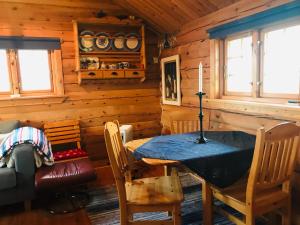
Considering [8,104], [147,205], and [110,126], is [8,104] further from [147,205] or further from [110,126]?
[147,205]

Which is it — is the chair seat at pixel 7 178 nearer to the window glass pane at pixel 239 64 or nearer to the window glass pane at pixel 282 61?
the window glass pane at pixel 239 64

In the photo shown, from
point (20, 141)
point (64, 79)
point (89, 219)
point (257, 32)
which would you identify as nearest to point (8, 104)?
point (64, 79)

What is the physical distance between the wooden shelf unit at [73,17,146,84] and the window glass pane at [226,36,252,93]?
55.2 inches

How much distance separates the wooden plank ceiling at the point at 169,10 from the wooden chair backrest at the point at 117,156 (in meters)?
1.69

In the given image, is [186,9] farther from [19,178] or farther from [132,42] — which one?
[19,178]

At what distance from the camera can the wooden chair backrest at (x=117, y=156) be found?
1.75m

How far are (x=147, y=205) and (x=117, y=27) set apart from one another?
9.50ft

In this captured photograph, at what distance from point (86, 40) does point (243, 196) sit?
113 inches

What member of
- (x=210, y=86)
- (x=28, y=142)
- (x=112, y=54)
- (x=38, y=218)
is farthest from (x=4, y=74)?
(x=210, y=86)

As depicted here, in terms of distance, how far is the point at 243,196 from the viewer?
183 centimetres

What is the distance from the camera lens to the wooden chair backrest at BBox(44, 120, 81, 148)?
361cm

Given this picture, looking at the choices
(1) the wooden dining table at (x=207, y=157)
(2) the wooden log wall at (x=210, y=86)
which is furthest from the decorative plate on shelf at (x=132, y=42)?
(1) the wooden dining table at (x=207, y=157)

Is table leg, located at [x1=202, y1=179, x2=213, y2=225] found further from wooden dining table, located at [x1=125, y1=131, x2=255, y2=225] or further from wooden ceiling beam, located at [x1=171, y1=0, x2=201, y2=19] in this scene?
wooden ceiling beam, located at [x1=171, y1=0, x2=201, y2=19]

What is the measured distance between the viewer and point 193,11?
123 inches
